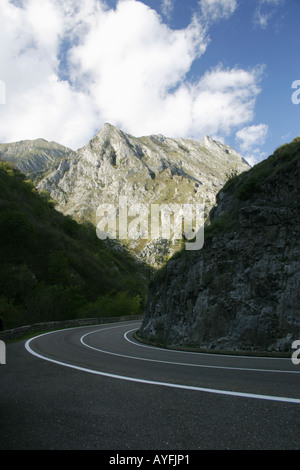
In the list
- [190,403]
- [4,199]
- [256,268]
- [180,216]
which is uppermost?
[180,216]

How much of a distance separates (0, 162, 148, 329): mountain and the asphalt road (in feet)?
82.4

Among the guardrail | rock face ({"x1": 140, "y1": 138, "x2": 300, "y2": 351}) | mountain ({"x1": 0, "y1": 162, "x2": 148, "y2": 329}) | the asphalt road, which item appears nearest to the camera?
the asphalt road

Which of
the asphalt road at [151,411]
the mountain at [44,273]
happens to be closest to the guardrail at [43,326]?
the mountain at [44,273]

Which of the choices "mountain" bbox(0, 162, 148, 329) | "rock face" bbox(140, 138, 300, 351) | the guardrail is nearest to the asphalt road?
"rock face" bbox(140, 138, 300, 351)

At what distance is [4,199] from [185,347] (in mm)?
59038

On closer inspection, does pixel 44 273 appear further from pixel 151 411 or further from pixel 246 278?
pixel 151 411

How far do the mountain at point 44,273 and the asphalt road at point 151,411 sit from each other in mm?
25101

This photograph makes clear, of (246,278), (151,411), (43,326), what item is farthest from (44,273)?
(151,411)

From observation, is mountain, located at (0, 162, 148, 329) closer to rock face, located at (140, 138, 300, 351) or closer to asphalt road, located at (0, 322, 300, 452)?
rock face, located at (140, 138, 300, 351)

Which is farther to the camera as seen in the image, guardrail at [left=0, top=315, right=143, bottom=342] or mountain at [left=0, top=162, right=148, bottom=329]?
mountain at [left=0, top=162, right=148, bottom=329]

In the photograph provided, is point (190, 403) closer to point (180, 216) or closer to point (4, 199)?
point (4, 199)

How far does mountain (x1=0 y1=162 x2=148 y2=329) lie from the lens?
116 ft

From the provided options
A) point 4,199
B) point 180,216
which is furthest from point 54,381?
point 180,216

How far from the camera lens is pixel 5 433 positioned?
11.3 ft
